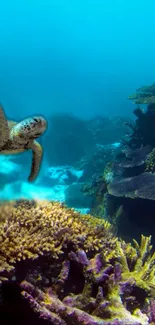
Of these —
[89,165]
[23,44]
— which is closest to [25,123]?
[89,165]

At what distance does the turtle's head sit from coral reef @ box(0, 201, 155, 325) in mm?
737

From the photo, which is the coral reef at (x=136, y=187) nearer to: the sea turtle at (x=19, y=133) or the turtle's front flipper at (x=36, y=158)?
the turtle's front flipper at (x=36, y=158)

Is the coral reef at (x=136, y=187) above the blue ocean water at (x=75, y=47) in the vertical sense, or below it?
below

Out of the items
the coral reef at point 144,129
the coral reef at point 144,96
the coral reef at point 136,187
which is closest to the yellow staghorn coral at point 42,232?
the coral reef at point 136,187

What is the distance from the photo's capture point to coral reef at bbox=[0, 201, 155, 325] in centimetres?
237

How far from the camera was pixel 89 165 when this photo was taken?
49.5 feet

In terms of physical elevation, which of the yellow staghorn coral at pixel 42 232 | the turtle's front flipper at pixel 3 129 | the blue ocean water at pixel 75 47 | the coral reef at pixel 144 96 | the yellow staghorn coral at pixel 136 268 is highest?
the blue ocean water at pixel 75 47

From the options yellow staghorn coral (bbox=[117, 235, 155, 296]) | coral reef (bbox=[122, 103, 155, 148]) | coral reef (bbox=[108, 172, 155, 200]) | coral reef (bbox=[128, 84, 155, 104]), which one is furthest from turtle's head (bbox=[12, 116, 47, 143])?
coral reef (bbox=[128, 84, 155, 104])

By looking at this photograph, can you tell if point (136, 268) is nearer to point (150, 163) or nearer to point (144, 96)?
point (150, 163)

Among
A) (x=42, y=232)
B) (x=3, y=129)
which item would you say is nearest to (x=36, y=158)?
(x=3, y=129)

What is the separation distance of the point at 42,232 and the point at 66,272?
0.43m

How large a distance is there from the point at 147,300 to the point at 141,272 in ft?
0.95

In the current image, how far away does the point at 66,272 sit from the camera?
266cm

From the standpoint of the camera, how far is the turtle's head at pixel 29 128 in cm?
274
